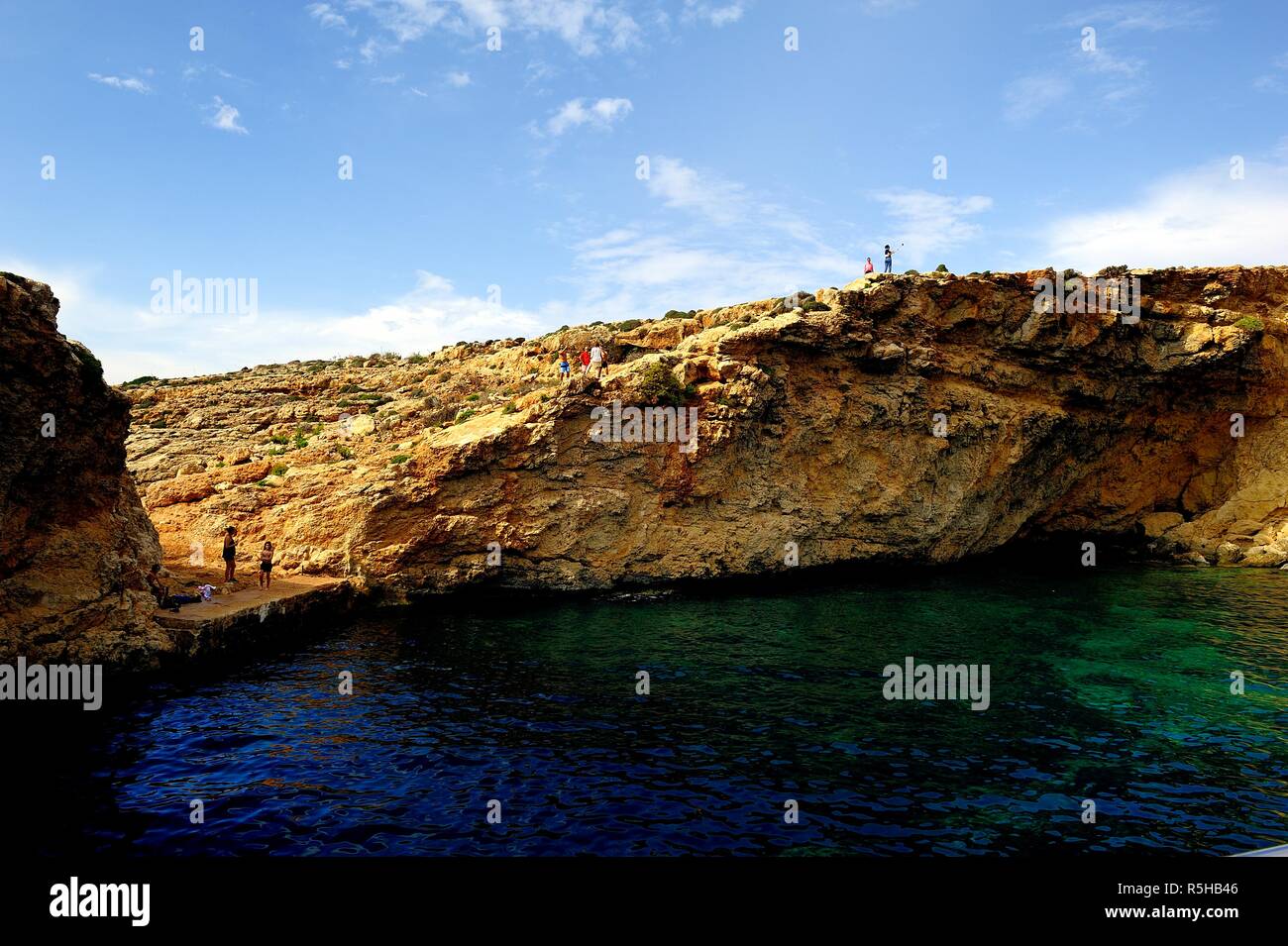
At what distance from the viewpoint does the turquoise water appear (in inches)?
496

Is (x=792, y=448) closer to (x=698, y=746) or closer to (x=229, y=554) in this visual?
(x=698, y=746)

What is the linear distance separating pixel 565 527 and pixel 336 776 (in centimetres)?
1949

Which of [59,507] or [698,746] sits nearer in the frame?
[698,746]

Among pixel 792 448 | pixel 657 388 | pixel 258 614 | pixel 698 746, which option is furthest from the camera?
pixel 792 448

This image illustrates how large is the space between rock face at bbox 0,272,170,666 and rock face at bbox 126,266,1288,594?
9.73 m

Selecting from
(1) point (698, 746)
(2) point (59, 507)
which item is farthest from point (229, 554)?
(1) point (698, 746)

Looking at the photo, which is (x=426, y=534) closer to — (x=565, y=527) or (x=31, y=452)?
(x=565, y=527)

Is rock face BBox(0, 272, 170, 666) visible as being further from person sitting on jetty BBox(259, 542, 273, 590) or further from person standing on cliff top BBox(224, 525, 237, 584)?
person sitting on jetty BBox(259, 542, 273, 590)

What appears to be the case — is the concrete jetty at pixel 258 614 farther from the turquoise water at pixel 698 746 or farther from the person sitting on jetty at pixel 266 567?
the turquoise water at pixel 698 746

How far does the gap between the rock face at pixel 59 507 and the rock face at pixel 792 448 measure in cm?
973

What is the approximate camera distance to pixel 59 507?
20875mm

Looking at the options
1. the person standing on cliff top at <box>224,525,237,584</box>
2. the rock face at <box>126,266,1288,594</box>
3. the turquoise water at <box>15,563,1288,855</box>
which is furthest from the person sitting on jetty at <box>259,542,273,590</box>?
the turquoise water at <box>15,563,1288,855</box>

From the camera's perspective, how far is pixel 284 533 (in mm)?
31969

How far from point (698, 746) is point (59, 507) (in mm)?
19427
